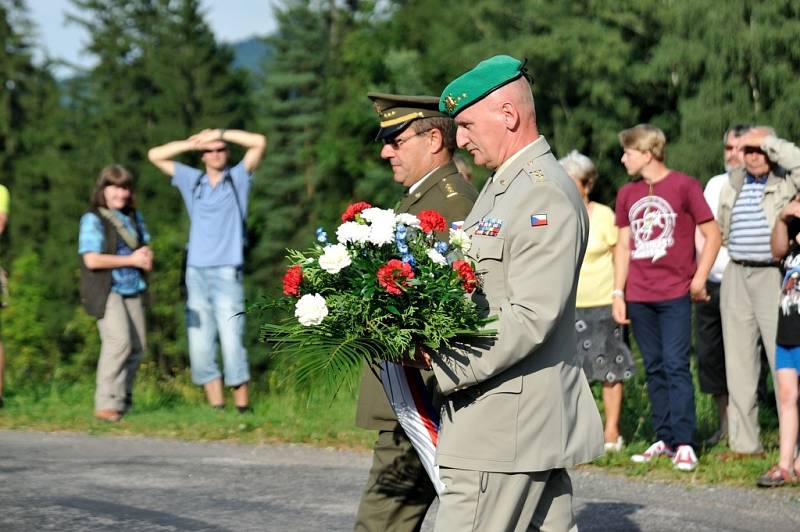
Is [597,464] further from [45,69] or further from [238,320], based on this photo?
[45,69]

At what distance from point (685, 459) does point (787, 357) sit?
2.97 ft

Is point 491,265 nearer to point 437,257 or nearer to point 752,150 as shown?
point 437,257

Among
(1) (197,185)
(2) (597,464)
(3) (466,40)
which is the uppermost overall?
(3) (466,40)

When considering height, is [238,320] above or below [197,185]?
below

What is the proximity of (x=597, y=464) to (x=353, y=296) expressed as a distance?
4.85 m

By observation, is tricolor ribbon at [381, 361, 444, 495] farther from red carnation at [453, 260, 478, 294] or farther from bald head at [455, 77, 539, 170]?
bald head at [455, 77, 539, 170]

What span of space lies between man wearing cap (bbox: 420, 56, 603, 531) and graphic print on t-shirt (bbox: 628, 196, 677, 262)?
461 centimetres

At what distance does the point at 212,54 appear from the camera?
50562 mm

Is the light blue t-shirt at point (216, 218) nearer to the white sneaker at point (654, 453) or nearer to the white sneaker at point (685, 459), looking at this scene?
the white sneaker at point (654, 453)

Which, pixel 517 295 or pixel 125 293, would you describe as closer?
pixel 517 295

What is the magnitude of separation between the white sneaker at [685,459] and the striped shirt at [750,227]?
4.17ft

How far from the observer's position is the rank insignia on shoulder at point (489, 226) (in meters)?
3.88

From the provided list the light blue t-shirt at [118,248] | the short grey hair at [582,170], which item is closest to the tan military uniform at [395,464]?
the short grey hair at [582,170]

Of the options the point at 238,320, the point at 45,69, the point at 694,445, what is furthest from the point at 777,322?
the point at 45,69
